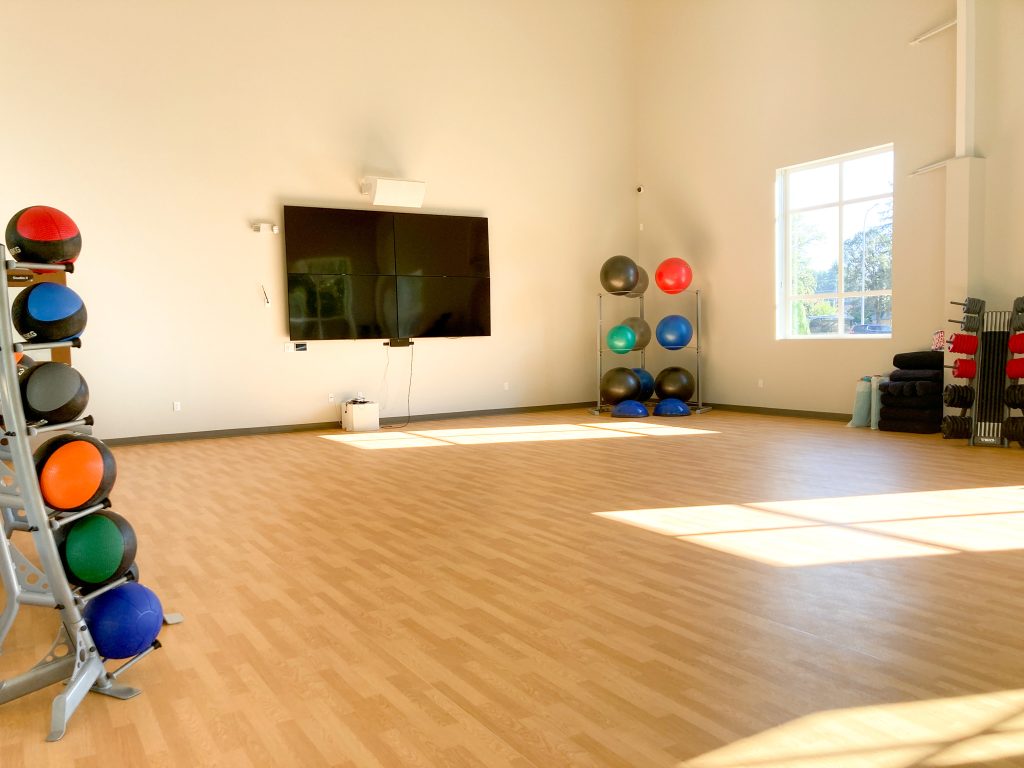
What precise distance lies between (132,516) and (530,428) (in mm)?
4910

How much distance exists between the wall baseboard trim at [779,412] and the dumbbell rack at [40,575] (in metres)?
8.26

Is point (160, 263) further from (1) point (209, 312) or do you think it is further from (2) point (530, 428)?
(2) point (530, 428)

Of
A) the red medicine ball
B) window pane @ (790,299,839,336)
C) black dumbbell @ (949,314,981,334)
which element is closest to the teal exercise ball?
window pane @ (790,299,839,336)

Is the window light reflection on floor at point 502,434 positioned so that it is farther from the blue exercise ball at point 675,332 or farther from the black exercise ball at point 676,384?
the blue exercise ball at point 675,332

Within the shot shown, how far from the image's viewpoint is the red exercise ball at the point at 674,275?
1034 cm

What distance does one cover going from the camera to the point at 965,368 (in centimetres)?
739

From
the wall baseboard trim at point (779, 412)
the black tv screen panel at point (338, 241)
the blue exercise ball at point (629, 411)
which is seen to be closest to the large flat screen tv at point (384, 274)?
the black tv screen panel at point (338, 241)

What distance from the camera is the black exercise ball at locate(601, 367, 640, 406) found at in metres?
10.3

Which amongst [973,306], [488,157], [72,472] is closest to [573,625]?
[72,472]

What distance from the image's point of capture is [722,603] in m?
3.21

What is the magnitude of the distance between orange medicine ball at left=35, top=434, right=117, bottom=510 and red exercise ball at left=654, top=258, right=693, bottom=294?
8.65m

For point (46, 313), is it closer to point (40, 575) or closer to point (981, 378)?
point (40, 575)

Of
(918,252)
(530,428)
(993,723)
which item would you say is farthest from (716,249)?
(993,723)

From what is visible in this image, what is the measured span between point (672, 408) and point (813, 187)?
3.16 meters
